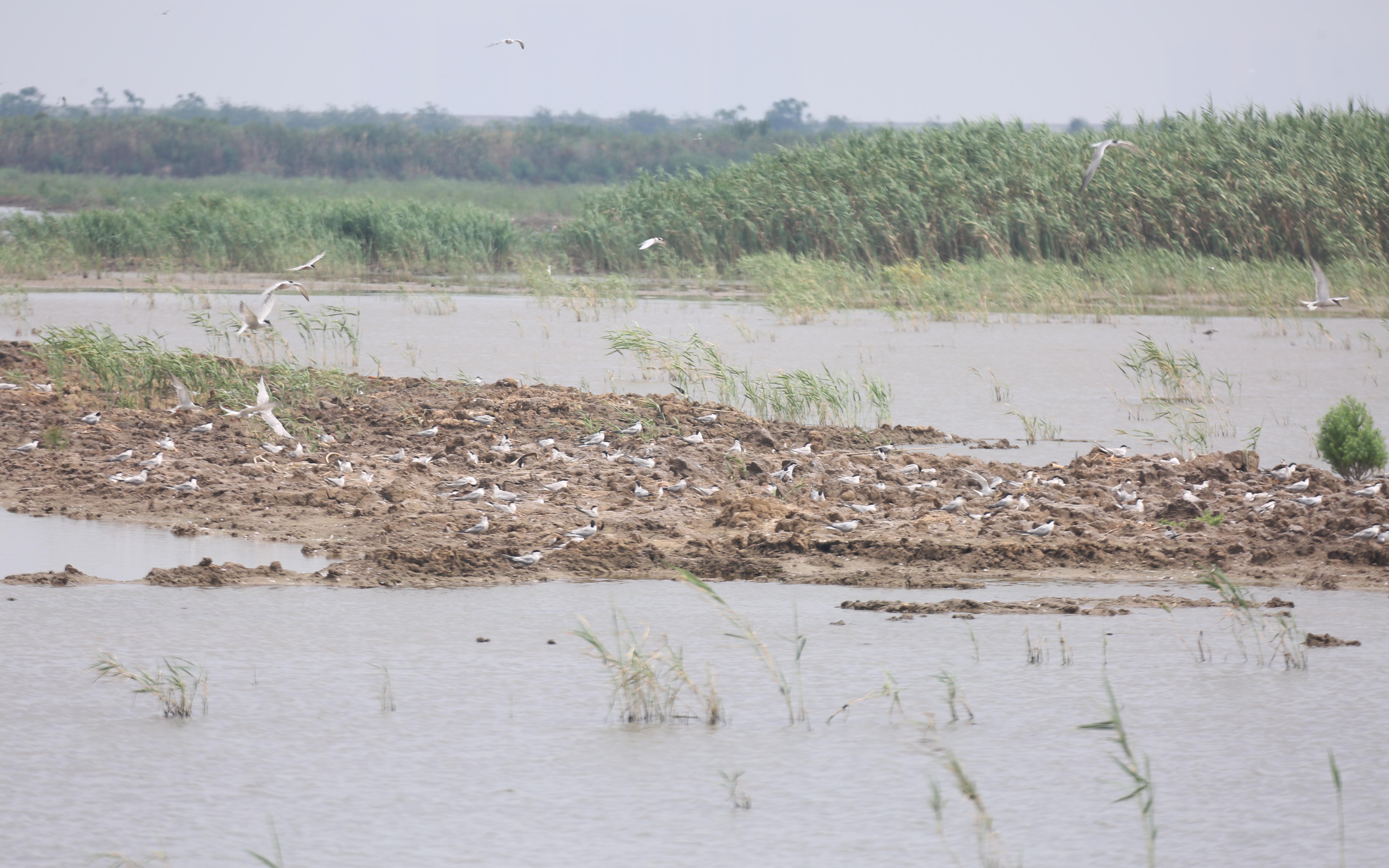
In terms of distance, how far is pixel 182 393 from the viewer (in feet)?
38.6

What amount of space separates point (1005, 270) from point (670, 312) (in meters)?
5.79

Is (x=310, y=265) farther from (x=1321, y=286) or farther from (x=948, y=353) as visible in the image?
(x=1321, y=286)

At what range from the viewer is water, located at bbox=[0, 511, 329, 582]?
305 inches

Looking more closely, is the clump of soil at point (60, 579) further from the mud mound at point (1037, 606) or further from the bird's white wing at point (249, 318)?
the bird's white wing at point (249, 318)

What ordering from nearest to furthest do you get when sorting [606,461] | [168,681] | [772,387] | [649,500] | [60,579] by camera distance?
[168,681] < [60,579] < [649,500] < [606,461] < [772,387]

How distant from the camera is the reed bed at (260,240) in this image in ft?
100

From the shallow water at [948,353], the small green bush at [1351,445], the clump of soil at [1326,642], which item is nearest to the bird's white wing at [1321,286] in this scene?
the shallow water at [948,353]

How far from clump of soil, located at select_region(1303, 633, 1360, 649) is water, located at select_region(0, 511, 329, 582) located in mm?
4762

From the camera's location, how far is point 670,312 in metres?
23.4

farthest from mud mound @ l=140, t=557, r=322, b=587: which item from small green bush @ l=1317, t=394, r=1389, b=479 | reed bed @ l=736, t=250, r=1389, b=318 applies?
reed bed @ l=736, t=250, r=1389, b=318

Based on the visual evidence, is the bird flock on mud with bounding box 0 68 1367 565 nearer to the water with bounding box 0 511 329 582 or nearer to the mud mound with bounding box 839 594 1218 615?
the water with bounding box 0 511 329 582

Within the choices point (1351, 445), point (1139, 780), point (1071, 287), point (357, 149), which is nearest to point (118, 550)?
point (1139, 780)

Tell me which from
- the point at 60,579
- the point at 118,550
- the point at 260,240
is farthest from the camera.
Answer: the point at 260,240

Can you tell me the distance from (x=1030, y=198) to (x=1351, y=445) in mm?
17728
